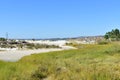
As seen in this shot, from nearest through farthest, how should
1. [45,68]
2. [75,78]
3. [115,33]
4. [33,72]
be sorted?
[75,78]
[33,72]
[45,68]
[115,33]

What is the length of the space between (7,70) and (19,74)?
1.56 metres

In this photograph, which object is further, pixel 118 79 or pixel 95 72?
pixel 95 72

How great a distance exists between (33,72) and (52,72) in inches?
54.9

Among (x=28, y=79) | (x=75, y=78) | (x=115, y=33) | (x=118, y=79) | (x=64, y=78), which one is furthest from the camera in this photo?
(x=115, y=33)

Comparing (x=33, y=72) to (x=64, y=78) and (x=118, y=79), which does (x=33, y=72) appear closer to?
(x=64, y=78)

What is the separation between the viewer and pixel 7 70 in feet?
67.7

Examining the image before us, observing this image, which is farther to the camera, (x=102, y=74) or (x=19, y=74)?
(x=19, y=74)

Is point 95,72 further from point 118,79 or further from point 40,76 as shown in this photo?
point 40,76

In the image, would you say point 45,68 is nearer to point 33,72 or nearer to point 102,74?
point 33,72

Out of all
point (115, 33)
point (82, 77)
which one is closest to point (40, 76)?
point (82, 77)

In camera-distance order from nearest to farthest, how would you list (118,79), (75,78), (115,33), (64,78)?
(118,79), (75,78), (64,78), (115,33)

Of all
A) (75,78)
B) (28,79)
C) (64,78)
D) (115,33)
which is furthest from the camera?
(115,33)

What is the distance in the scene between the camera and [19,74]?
19.3 m

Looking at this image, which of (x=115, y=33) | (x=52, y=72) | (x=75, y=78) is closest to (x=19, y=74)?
(x=52, y=72)
